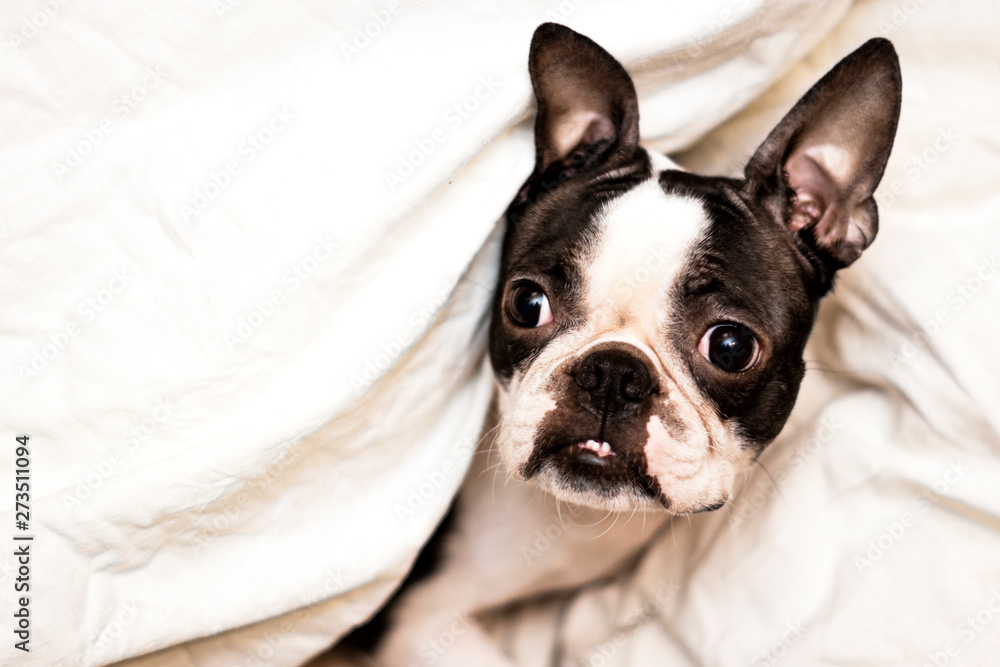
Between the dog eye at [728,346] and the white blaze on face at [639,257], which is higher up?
the white blaze on face at [639,257]

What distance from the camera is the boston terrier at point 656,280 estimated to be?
1707 mm

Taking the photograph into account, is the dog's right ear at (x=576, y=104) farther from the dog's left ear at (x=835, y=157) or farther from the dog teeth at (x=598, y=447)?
the dog teeth at (x=598, y=447)

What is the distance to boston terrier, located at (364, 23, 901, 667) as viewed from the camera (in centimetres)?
171

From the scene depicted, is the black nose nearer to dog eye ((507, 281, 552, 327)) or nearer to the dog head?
the dog head

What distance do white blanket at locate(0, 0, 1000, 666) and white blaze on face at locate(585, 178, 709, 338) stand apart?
303mm

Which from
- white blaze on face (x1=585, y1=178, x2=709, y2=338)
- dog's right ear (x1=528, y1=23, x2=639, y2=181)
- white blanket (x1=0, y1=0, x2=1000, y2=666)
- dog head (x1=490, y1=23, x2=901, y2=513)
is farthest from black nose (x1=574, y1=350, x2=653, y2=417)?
dog's right ear (x1=528, y1=23, x2=639, y2=181)

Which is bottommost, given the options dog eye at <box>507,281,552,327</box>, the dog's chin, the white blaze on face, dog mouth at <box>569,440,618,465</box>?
the dog's chin

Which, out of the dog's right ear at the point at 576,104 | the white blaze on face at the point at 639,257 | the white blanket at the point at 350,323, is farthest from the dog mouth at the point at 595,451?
the dog's right ear at the point at 576,104

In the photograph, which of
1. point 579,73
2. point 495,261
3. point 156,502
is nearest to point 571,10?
point 579,73

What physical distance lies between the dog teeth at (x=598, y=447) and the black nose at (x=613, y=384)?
7 cm

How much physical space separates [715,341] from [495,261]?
0.65 meters

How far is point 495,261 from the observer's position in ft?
7.02

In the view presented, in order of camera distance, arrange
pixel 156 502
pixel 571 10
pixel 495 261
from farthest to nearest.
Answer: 1. pixel 495 261
2. pixel 571 10
3. pixel 156 502

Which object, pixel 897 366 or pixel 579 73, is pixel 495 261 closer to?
pixel 579 73
